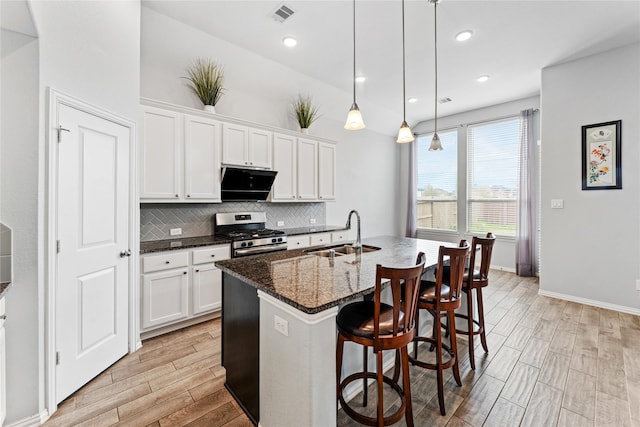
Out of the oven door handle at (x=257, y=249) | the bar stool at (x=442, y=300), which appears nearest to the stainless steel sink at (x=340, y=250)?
the bar stool at (x=442, y=300)

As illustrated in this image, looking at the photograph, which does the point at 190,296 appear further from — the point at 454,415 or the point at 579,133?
the point at 579,133

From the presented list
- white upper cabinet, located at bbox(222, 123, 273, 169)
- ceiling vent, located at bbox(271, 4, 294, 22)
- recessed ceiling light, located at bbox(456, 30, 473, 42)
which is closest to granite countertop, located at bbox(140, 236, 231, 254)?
white upper cabinet, located at bbox(222, 123, 273, 169)

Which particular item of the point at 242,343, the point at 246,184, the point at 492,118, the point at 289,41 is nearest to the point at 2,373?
the point at 242,343

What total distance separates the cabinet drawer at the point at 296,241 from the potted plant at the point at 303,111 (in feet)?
5.70

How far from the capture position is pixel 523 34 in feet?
10.3

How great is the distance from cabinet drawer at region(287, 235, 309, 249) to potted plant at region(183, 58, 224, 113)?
6.37ft

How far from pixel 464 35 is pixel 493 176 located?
10.5 ft

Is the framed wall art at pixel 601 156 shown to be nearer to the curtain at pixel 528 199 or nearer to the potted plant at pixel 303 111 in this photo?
the curtain at pixel 528 199

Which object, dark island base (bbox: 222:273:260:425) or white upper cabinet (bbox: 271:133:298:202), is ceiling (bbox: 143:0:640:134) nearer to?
white upper cabinet (bbox: 271:133:298:202)

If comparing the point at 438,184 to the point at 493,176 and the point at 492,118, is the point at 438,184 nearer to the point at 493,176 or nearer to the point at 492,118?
the point at 493,176

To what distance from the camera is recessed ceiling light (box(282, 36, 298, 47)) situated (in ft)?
10.4

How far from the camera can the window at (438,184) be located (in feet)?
19.7

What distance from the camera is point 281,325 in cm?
142

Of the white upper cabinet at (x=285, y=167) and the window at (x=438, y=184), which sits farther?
the window at (x=438, y=184)
